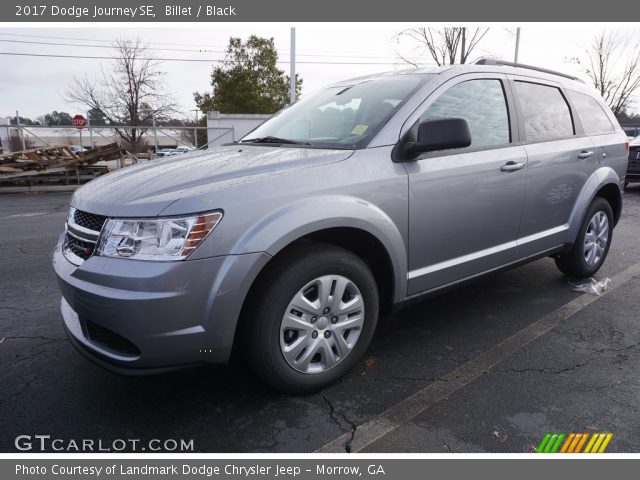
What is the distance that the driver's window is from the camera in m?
2.97

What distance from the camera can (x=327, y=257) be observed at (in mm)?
2357

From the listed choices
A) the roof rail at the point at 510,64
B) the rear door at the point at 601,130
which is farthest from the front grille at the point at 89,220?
the rear door at the point at 601,130

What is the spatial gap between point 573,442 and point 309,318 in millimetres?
1312

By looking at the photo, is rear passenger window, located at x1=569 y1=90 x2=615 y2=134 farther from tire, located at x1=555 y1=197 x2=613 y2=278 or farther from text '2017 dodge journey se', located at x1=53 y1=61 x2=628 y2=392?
tire, located at x1=555 y1=197 x2=613 y2=278

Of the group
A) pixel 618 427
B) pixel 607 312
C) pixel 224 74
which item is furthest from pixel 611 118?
pixel 224 74

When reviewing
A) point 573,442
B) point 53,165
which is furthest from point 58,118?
point 573,442

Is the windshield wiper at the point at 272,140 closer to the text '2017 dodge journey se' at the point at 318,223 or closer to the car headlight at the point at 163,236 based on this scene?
the text '2017 dodge journey se' at the point at 318,223

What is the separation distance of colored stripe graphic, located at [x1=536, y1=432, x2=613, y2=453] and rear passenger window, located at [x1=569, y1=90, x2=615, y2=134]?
281cm

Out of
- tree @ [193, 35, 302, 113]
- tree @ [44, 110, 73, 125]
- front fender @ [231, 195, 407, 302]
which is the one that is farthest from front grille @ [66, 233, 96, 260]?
tree @ [44, 110, 73, 125]

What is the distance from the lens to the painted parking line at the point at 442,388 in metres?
2.13

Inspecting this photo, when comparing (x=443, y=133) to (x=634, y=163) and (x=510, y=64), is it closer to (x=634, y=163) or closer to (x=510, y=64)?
(x=510, y=64)

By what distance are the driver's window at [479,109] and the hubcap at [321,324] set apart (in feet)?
3.98

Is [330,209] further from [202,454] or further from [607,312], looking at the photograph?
[607,312]

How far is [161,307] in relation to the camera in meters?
1.97
